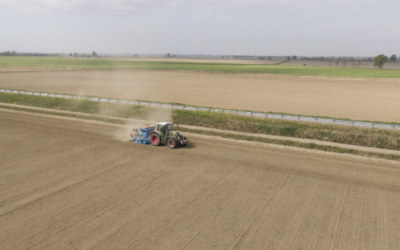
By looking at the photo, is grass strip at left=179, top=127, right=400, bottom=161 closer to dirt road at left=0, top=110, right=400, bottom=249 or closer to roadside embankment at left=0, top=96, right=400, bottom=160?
roadside embankment at left=0, top=96, right=400, bottom=160

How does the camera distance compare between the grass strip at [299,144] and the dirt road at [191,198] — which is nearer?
the dirt road at [191,198]

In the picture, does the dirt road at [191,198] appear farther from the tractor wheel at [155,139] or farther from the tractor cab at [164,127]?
the tractor cab at [164,127]

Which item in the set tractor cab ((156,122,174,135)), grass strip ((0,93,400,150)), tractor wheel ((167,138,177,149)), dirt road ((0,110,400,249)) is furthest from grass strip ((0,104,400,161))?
tractor wheel ((167,138,177,149))

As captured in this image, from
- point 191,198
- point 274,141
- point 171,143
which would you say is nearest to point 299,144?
point 274,141

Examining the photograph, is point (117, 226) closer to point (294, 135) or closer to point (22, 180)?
point (22, 180)

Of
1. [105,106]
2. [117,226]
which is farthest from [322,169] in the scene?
[105,106]

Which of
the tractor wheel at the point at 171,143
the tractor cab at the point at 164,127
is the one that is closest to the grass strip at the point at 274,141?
the tractor cab at the point at 164,127
